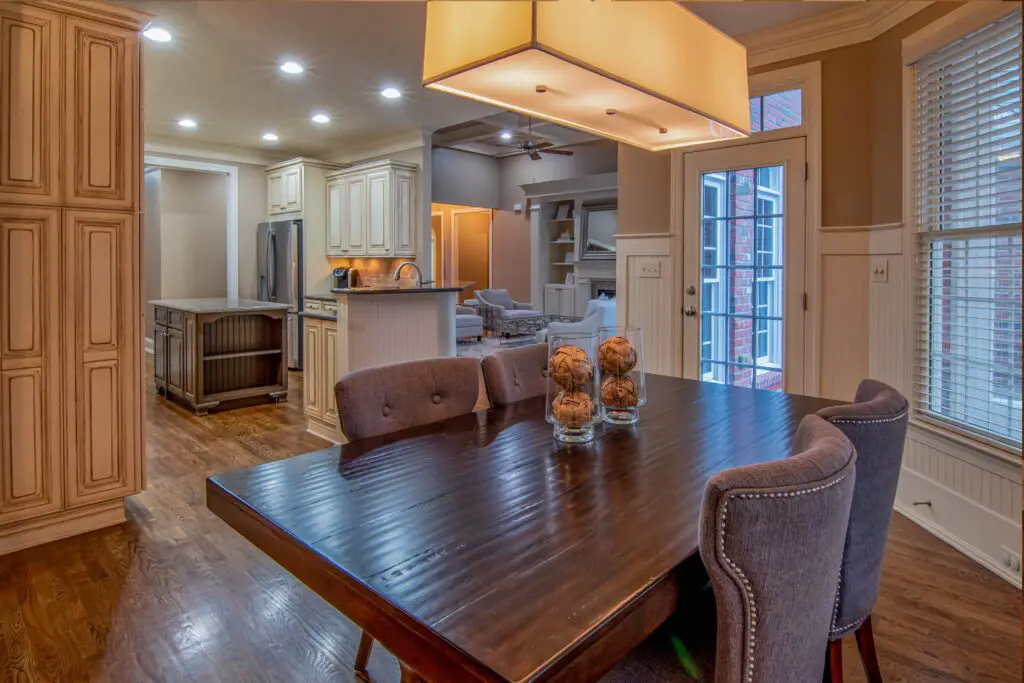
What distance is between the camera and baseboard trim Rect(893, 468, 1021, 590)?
95.3 inches

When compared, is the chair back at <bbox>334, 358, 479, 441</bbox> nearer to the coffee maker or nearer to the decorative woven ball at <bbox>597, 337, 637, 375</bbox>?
the decorative woven ball at <bbox>597, 337, 637, 375</bbox>

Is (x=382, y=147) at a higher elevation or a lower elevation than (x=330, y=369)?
higher

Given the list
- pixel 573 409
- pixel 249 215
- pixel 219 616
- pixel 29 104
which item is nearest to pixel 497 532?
pixel 573 409

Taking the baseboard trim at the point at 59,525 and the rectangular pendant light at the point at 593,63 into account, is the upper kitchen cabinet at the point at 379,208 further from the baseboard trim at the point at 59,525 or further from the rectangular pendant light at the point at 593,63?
the rectangular pendant light at the point at 593,63

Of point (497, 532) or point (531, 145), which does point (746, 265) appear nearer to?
point (497, 532)

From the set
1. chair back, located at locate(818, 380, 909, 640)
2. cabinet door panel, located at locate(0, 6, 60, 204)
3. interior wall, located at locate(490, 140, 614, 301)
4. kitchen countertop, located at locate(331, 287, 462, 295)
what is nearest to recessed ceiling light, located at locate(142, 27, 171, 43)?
cabinet door panel, located at locate(0, 6, 60, 204)

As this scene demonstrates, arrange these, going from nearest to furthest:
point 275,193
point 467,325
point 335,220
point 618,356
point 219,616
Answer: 1. point 618,356
2. point 219,616
3. point 335,220
4. point 275,193
5. point 467,325

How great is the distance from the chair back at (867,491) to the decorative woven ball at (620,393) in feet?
1.90

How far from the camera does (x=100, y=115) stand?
2791 millimetres

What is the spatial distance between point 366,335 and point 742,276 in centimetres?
241

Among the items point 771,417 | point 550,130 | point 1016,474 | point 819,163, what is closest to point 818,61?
A: point 819,163

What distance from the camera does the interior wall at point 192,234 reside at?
25.2ft

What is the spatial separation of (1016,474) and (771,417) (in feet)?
4.28

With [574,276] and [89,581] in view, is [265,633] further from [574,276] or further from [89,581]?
[574,276]
